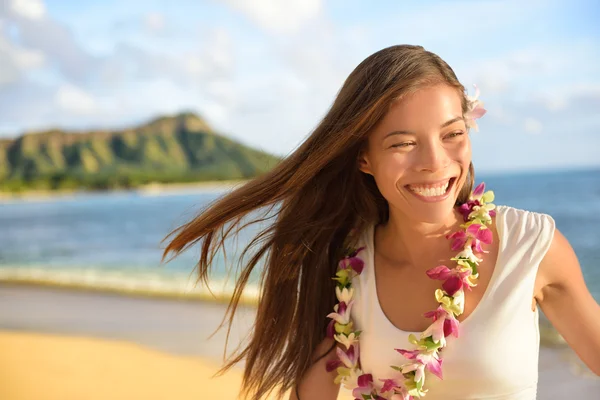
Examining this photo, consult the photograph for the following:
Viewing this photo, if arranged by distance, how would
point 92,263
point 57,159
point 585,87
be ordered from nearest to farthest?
point 92,263, point 585,87, point 57,159

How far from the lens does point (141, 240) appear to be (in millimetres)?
24516

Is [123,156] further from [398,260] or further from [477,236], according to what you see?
[477,236]

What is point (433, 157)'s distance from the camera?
2.50 meters

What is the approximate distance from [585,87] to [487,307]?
50.7 metres

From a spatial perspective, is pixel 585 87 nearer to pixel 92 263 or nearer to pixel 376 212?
pixel 92 263

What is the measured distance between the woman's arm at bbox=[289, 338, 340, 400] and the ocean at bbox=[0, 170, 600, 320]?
551 millimetres

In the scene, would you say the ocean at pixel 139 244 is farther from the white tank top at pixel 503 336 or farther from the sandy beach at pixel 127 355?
the white tank top at pixel 503 336

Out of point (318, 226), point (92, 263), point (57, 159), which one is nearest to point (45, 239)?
point (92, 263)

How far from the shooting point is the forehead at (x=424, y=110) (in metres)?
2.53

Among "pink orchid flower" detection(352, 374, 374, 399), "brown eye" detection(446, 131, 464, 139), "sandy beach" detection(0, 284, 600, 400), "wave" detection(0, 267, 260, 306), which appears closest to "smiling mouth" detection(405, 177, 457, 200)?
"brown eye" detection(446, 131, 464, 139)

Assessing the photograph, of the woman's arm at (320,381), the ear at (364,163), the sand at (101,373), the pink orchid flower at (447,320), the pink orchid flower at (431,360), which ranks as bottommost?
the sand at (101,373)

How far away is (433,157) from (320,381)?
1.09 metres

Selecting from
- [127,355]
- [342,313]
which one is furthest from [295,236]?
[127,355]

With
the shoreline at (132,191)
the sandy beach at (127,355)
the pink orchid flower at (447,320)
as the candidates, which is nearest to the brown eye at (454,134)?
the pink orchid flower at (447,320)
